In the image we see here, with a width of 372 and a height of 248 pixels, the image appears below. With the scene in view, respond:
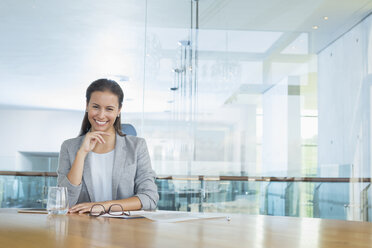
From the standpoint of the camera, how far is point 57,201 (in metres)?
1.42

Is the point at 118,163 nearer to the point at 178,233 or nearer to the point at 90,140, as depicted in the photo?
the point at 90,140

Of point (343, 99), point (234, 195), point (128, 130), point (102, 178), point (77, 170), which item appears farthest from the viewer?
point (343, 99)

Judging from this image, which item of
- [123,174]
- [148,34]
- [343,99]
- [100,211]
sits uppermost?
[148,34]

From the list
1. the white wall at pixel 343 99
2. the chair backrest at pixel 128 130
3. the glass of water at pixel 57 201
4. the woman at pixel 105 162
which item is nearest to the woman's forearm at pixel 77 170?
the woman at pixel 105 162

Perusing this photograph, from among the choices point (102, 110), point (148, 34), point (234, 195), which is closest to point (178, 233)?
point (102, 110)

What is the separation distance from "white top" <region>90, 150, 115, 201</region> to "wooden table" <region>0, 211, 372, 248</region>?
1.72ft

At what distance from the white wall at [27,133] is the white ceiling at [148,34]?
0.62ft

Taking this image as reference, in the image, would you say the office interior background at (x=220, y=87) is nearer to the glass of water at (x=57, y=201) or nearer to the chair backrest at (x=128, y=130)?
the chair backrest at (x=128, y=130)

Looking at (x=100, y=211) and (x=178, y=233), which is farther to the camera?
(x=100, y=211)

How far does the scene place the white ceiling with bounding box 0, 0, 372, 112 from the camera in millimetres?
4609

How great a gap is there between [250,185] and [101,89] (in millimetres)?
2686

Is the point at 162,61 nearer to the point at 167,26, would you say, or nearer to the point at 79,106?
the point at 167,26

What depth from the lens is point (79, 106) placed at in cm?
555

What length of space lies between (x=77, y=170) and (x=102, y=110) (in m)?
0.31
